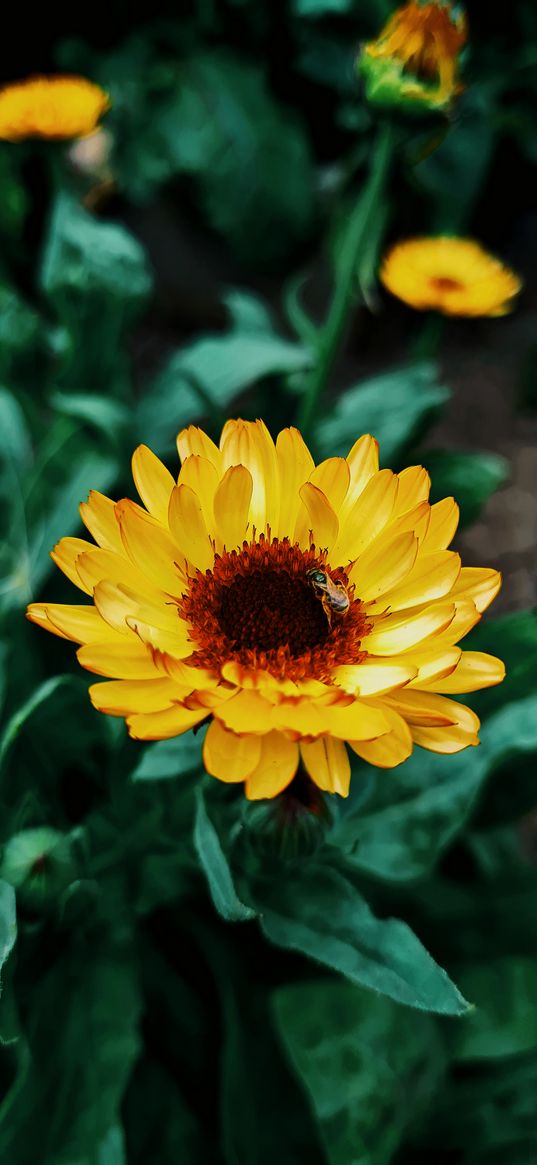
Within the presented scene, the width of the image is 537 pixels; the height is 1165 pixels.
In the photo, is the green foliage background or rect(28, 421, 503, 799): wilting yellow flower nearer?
rect(28, 421, 503, 799): wilting yellow flower

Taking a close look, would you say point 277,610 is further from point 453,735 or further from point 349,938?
point 349,938

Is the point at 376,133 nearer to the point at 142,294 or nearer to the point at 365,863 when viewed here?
the point at 142,294

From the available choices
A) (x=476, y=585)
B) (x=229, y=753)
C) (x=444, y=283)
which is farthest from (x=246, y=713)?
(x=444, y=283)

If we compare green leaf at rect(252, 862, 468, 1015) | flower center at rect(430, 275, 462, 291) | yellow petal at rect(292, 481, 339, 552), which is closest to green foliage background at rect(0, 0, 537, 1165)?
green leaf at rect(252, 862, 468, 1015)

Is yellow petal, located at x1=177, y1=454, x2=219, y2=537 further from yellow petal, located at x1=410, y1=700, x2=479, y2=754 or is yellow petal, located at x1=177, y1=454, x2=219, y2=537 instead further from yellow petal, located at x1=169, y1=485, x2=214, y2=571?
yellow petal, located at x1=410, y1=700, x2=479, y2=754

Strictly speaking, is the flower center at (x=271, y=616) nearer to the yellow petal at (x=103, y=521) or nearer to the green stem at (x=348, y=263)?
the yellow petal at (x=103, y=521)

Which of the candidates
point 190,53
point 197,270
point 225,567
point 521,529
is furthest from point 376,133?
point 197,270
